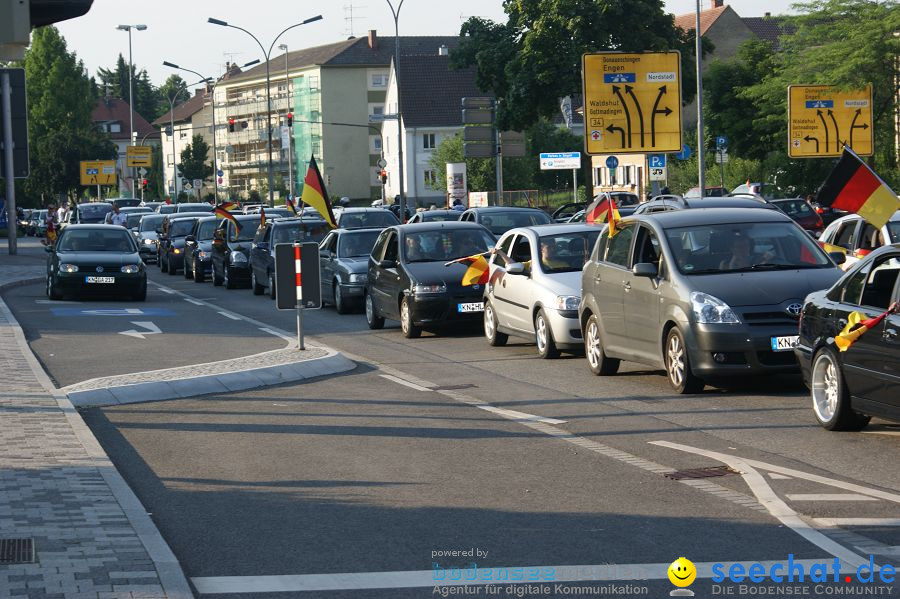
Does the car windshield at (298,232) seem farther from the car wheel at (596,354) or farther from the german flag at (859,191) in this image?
the german flag at (859,191)

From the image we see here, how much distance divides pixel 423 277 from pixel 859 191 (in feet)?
26.9

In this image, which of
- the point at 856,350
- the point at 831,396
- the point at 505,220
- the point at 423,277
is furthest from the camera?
the point at 505,220

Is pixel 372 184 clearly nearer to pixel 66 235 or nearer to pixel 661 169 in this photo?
pixel 661 169

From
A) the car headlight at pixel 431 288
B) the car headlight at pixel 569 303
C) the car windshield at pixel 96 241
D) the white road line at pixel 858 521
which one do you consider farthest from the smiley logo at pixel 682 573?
the car windshield at pixel 96 241

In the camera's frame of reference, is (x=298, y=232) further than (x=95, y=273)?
Yes

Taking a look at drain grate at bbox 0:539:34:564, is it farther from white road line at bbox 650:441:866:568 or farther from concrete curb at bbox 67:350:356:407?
concrete curb at bbox 67:350:356:407

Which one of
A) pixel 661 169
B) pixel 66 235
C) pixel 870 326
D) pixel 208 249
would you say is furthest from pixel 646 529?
pixel 661 169

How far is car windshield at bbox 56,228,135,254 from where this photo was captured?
3151 cm

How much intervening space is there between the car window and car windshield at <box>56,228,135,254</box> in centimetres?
1783

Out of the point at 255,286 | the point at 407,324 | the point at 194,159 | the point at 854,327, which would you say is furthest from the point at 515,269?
the point at 194,159

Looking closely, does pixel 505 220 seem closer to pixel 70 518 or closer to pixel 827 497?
pixel 827 497

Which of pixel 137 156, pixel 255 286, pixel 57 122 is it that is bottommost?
pixel 255 286

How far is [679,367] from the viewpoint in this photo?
13664mm

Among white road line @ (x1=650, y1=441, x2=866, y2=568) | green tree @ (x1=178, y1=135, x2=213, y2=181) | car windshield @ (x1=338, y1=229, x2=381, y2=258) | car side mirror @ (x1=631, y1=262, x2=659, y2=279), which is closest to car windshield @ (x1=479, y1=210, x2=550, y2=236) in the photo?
car windshield @ (x1=338, y1=229, x2=381, y2=258)
